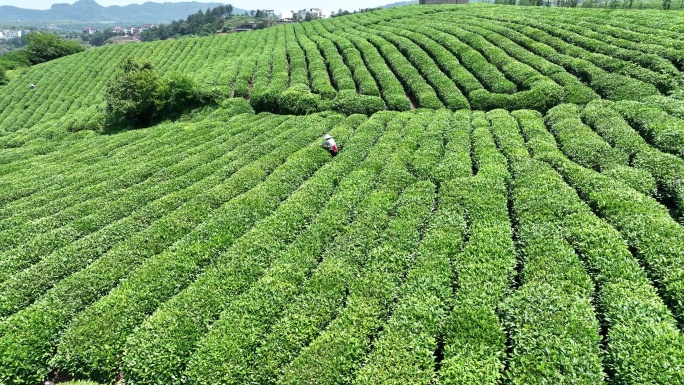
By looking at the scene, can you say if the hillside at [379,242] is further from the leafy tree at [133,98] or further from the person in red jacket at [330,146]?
the leafy tree at [133,98]

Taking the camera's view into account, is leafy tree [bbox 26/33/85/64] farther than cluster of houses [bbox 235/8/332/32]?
No

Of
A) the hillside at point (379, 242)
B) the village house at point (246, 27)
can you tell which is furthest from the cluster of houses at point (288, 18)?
the hillside at point (379, 242)

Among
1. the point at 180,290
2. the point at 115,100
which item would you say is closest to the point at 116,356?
the point at 180,290

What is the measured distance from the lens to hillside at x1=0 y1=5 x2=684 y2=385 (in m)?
9.12

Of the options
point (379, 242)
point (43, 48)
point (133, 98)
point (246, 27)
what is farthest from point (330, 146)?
point (246, 27)

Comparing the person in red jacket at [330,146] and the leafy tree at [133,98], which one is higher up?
the leafy tree at [133,98]

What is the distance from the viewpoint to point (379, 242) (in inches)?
522

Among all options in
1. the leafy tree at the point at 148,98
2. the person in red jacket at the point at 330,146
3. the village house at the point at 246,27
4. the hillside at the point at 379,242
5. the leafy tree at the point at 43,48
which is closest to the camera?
the hillside at the point at 379,242

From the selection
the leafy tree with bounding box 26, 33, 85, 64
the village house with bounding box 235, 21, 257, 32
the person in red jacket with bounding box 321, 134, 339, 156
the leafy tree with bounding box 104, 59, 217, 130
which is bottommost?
the person in red jacket with bounding box 321, 134, 339, 156

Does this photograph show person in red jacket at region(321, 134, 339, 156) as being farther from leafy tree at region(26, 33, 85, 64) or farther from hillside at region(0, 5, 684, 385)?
leafy tree at region(26, 33, 85, 64)

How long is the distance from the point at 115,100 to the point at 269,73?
15.8m

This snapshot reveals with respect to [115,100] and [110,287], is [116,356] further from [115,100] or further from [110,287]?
[115,100]

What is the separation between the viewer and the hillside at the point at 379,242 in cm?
912

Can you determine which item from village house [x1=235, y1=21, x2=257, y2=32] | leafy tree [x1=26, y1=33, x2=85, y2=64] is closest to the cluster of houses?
village house [x1=235, y1=21, x2=257, y2=32]
